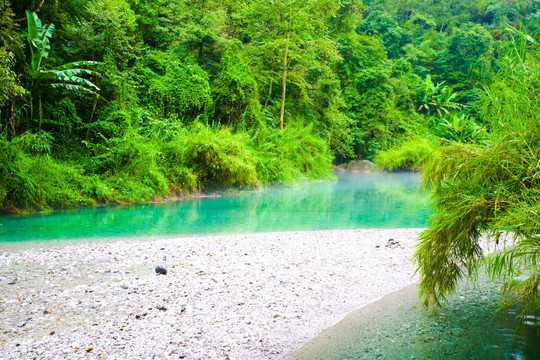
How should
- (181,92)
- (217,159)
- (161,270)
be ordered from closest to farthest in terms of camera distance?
(161,270)
(217,159)
(181,92)

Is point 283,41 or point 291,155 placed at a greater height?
point 283,41

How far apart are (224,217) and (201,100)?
9.00 m

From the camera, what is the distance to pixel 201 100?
58.6 ft

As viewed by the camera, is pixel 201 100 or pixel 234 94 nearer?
pixel 201 100

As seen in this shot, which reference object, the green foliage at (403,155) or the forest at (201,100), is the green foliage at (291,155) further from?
the green foliage at (403,155)

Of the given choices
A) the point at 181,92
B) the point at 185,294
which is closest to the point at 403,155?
the point at 181,92

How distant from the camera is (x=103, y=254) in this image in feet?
20.0

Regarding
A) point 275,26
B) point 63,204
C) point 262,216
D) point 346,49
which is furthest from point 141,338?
point 346,49

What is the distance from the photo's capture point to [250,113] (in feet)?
64.8

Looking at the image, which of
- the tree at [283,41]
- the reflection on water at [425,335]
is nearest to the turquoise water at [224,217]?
the reflection on water at [425,335]

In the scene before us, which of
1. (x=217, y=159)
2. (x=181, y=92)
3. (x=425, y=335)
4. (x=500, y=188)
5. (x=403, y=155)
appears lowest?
(x=425, y=335)

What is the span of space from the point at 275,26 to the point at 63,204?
1729 cm

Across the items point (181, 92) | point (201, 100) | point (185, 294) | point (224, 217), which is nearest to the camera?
point (185, 294)

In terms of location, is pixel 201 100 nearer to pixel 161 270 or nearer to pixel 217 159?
pixel 217 159
